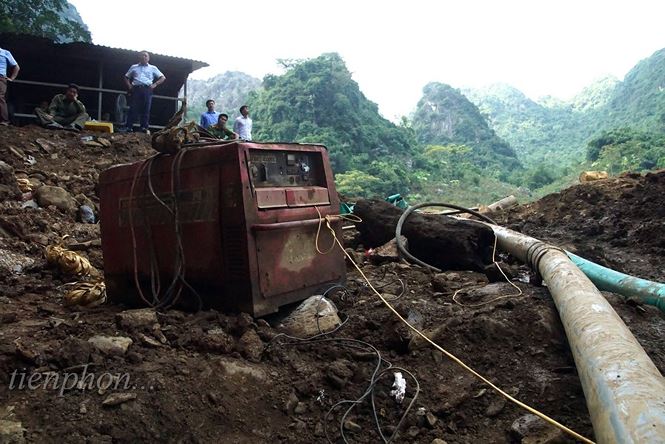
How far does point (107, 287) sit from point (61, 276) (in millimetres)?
883

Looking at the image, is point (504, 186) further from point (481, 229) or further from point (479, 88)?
point (479, 88)

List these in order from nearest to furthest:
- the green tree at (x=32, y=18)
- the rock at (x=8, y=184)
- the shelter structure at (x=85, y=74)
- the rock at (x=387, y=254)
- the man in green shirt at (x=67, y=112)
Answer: the rock at (x=387, y=254)
the rock at (x=8, y=184)
the man in green shirt at (x=67, y=112)
the shelter structure at (x=85, y=74)
the green tree at (x=32, y=18)

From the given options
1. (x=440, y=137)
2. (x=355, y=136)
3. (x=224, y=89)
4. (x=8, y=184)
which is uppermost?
(x=224, y=89)

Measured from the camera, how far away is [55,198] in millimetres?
6086

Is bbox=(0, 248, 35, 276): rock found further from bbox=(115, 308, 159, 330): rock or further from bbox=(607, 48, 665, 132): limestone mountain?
bbox=(607, 48, 665, 132): limestone mountain

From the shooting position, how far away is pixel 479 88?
2975 inches

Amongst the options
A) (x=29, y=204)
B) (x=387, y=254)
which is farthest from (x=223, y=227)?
(x=29, y=204)

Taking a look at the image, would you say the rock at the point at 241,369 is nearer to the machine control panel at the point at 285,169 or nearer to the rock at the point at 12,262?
the machine control panel at the point at 285,169

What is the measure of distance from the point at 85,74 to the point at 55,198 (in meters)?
7.92

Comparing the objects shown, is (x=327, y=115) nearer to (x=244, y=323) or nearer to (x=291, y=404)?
(x=244, y=323)

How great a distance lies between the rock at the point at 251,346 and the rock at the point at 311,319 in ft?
0.92

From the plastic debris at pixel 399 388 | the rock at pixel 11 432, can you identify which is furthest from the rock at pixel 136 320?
the plastic debris at pixel 399 388

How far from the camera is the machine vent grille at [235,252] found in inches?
107

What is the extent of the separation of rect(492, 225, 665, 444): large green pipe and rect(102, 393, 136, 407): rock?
1.74m
